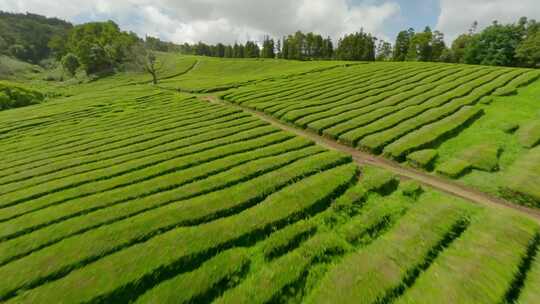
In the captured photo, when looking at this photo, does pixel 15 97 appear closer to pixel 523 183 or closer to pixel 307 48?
pixel 523 183

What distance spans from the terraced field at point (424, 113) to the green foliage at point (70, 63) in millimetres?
81408

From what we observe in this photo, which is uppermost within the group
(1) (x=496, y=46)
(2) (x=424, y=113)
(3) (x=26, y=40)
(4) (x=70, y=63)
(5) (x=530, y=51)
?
(3) (x=26, y=40)

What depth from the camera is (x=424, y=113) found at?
→ 2384cm

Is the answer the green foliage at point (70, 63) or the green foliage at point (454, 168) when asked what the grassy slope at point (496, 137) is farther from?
the green foliage at point (70, 63)

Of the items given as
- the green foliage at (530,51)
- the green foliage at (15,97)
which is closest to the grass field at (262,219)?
the green foliage at (15,97)

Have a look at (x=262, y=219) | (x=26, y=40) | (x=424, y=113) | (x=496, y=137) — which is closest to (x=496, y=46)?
(x=424, y=113)

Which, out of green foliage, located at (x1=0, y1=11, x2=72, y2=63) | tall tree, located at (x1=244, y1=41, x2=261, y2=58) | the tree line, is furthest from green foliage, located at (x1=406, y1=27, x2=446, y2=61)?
green foliage, located at (x1=0, y1=11, x2=72, y2=63)

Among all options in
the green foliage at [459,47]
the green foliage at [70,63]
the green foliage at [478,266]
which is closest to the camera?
the green foliage at [478,266]

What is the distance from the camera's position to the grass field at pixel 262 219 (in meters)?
7.73

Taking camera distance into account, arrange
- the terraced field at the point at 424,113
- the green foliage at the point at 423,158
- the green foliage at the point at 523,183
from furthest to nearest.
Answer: the terraced field at the point at 424,113 → the green foliage at the point at 423,158 → the green foliage at the point at 523,183

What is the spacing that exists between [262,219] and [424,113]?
21.7m

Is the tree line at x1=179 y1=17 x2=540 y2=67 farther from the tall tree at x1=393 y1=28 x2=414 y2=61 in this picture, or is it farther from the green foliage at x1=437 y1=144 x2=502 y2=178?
the green foliage at x1=437 y1=144 x2=502 y2=178

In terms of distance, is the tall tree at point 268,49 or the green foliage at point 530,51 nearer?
the green foliage at point 530,51

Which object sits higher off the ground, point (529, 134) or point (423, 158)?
point (529, 134)
